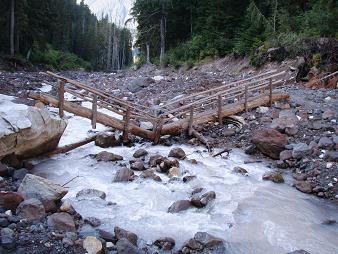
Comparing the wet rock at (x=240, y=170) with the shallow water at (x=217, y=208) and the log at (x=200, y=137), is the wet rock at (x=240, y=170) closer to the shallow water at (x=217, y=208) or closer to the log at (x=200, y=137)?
the shallow water at (x=217, y=208)

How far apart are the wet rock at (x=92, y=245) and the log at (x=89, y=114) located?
6.62 m

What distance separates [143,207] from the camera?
8352 millimetres

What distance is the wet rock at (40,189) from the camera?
7097mm

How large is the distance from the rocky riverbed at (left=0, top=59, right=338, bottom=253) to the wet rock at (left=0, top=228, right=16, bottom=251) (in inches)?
0.5

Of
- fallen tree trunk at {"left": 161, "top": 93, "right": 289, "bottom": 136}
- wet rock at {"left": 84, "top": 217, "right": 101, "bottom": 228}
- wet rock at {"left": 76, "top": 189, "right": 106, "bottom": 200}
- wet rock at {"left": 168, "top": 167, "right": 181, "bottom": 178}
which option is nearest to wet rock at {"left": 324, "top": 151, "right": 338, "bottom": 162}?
wet rock at {"left": 168, "top": 167, "right": 181, "bottom": 178}

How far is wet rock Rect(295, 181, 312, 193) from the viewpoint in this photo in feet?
31.6

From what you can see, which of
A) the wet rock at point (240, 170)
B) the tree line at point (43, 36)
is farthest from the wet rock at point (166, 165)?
the tree line at point (43, 36)

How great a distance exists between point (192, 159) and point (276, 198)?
9.98 feet

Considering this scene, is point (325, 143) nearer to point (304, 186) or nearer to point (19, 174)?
point (304, 186)

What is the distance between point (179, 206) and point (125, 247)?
234 centimetres

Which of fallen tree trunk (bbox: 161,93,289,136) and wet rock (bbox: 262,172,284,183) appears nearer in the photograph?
wet rock (bbox: 262,172,284,183)

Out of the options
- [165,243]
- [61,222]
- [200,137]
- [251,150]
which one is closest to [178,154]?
[200,137]

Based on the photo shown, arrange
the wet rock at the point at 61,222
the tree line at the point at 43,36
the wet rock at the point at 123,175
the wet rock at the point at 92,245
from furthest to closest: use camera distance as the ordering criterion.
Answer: the tree line at the point at 43,36 < the wet rock at the point at 123,175 < the wet rock at the point at 61,222 < the wet rock at the point at 92,245

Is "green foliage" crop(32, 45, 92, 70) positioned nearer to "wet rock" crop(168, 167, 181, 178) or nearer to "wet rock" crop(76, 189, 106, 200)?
"wet rock" crop(168, 167, 181, 178)
